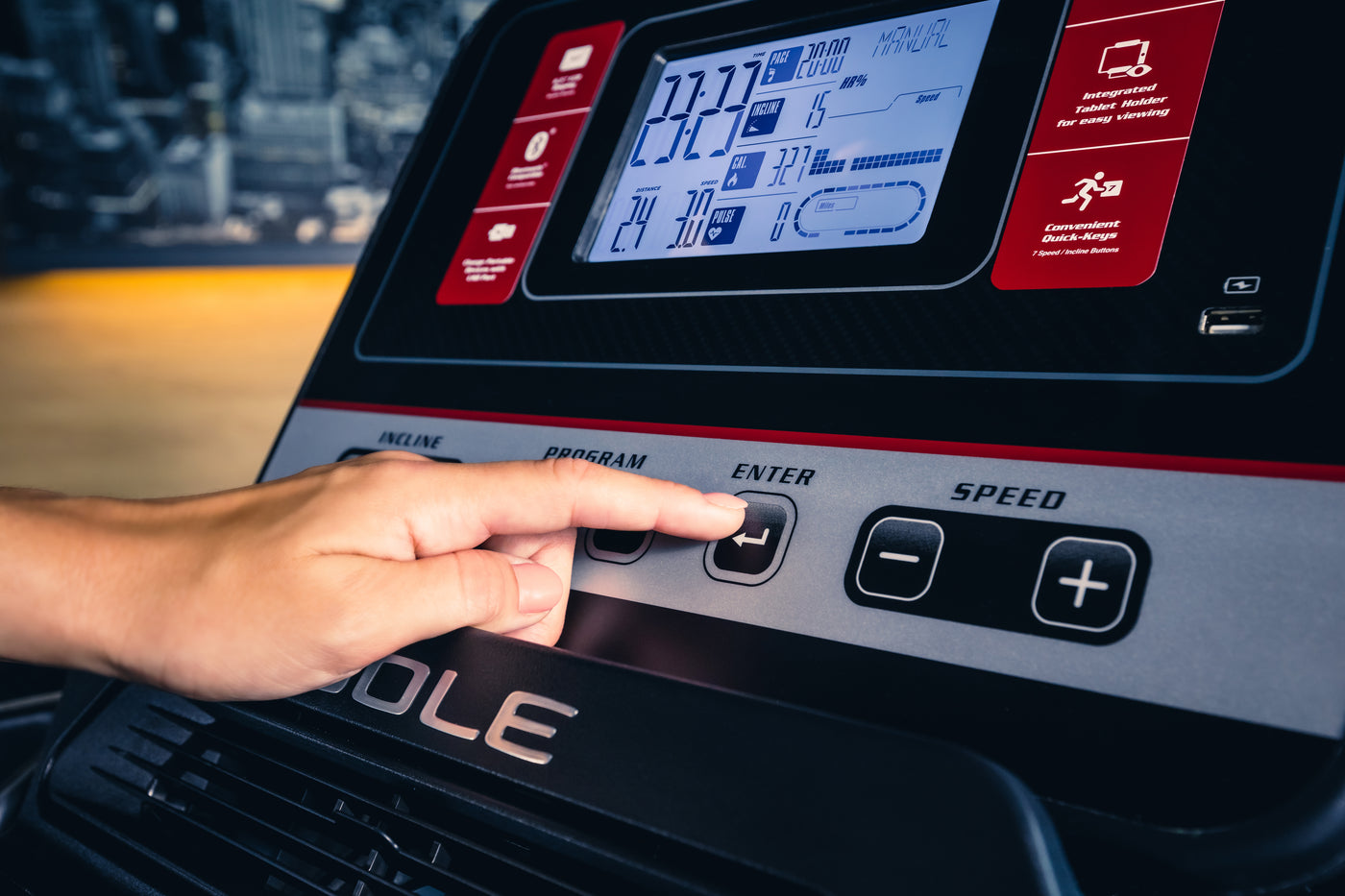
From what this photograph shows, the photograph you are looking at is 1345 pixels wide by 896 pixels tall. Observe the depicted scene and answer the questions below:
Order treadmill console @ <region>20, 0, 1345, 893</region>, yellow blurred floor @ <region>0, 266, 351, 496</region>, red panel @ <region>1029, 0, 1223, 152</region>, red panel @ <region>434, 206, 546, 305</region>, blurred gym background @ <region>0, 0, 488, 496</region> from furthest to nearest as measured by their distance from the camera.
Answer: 1. blurred gym background @ <region>0, 0, 488, 496</region>
2. yellow blurred floor @ <region>0, 266, 351, 496</region>
3. red panel @ <region>434, 206, 546, 305</region>
4. red panel @ <region>1029, 0, 1223, 152</region>
5. treadmill console @ <region>20, 0, 1345, 893</region>

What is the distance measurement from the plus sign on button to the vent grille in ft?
0.53

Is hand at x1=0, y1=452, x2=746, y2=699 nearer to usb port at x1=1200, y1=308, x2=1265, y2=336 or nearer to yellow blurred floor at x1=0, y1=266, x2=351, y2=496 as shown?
usb port at x1=1200, y1=308, x2=1265, y2=336

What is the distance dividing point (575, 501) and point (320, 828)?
0.64 feet

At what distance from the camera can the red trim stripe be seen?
382 millimetres

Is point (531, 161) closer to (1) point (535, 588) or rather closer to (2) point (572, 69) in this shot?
(2) point (572, 69)

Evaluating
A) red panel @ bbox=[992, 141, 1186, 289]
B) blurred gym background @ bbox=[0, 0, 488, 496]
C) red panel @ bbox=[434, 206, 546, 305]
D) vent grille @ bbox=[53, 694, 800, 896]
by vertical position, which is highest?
blurred gym background @ bbox=[0, 0, 488, 496]

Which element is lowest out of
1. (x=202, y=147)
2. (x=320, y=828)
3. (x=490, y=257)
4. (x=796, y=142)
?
(x=320, y=828)

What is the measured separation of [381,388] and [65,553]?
28 cm

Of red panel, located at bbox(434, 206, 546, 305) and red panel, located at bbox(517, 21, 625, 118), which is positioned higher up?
red panel, located at bbox(517, 21, 625, 118)

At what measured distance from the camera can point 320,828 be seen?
0.45 meters

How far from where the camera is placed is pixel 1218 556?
373 millimetres

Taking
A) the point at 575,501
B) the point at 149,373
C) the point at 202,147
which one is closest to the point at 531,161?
the point at 575,501

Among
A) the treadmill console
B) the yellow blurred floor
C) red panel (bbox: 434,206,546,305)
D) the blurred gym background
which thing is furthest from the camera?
the blurred gym background

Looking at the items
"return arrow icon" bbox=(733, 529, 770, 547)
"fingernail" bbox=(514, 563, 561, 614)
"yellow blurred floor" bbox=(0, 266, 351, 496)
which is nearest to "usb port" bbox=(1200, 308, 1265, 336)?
"return arrow icon" bbox=(733, 529, 770, 547)
